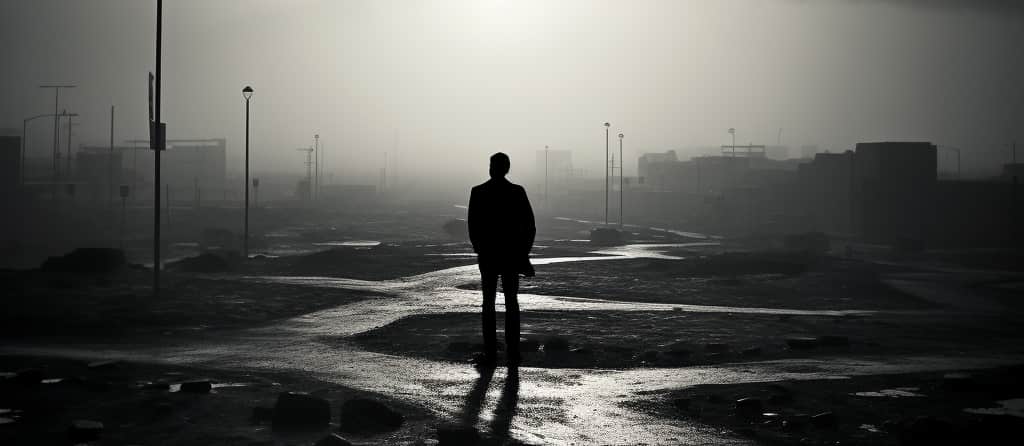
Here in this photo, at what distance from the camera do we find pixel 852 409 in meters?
8.59

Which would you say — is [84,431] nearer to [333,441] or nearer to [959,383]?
[333,441]

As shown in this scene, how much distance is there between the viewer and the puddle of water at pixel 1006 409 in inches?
336

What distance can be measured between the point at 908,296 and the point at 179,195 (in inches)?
7372

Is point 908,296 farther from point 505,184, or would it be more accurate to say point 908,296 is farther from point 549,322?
point 505,184

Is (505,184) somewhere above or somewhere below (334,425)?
above

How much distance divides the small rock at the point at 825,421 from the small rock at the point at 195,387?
580 cm

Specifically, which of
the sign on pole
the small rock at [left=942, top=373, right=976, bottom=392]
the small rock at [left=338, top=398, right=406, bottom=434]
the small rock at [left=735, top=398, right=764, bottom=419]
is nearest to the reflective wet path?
the small rock at [left=338, top=398, right=406, bottom=434]

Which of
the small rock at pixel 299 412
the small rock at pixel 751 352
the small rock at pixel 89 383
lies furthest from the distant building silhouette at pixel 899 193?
the small rock at pixel 299 412

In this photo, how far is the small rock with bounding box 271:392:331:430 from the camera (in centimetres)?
772

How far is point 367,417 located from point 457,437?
1234mm

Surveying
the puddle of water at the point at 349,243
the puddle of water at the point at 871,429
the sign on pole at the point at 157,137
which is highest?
the sign on pole at the point at 157,137

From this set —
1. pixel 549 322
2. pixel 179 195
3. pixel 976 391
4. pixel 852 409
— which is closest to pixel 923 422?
pixel 852 409

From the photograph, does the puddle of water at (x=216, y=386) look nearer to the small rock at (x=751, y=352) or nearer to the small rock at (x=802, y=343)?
the small rock at (x=751, y=352)

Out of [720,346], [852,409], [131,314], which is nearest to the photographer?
[852,409]
